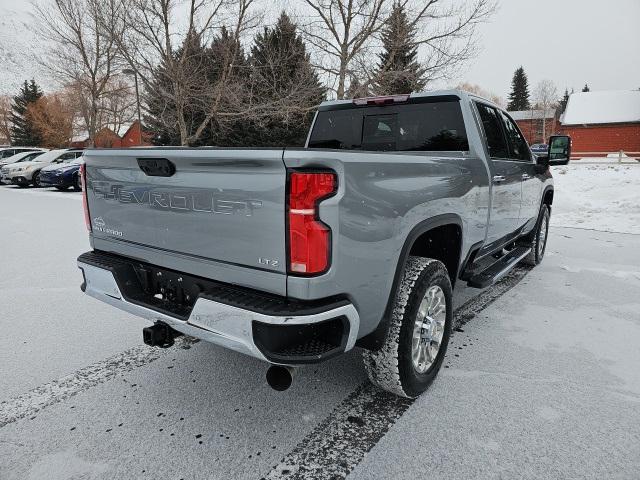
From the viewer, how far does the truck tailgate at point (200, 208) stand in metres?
1.96

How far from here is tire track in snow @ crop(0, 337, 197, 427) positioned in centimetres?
255

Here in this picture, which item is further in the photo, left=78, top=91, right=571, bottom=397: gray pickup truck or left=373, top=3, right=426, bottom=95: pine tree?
left=373, top=3, right=426, bottom=95: pine tree

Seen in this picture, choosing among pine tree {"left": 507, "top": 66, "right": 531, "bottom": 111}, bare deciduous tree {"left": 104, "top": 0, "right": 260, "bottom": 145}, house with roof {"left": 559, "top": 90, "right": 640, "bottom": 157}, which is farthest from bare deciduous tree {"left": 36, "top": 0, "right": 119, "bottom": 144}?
pine tree {"left": 507, "top": 66, "right": 531, "bottom": 111}

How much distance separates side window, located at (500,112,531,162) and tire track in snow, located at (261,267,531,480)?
280 cm

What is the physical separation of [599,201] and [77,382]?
43.6ft

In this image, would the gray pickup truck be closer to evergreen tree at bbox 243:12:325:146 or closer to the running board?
the running board

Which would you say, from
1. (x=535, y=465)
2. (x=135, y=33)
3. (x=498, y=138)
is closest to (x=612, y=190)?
(x=498, y=138)

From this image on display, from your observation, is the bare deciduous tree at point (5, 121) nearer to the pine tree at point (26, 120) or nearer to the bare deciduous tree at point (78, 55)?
the pine tree at point (26, 120)

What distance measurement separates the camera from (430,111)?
3.63 metres

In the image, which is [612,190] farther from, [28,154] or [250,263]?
[28,154]

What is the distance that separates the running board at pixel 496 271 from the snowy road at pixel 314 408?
0.46m

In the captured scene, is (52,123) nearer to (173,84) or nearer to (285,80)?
(173,84)

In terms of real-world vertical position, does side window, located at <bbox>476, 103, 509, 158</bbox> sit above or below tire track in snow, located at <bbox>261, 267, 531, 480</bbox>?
above

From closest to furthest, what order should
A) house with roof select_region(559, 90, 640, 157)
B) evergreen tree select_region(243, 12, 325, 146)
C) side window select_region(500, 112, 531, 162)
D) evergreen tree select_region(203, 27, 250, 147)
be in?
1. side window select_region(500, 112, 531, 162)
2. evergreen tree select_region(243, 12, 325, 146)
3. evergreen tree select_region(203, 27, 250, 147)
4. house with roof select_region(559, 90, 640, 157)
